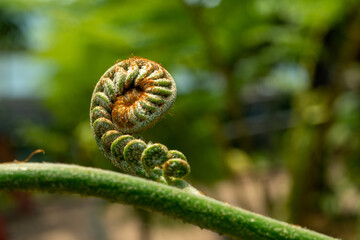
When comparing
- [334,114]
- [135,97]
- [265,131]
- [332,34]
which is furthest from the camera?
[265,131]

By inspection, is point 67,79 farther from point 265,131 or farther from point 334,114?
point 265,131

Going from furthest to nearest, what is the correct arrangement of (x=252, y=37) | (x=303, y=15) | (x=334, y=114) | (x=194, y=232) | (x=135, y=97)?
(x=194, y=232) → (x=252, y=37) → (x=334, y=114) → (x=303, y=15) → (x=135, y=97)

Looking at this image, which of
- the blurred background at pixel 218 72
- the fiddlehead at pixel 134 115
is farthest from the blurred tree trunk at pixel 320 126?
the fiddlehead at pixel 134 115

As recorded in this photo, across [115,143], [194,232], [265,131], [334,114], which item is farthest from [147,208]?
[265,131]

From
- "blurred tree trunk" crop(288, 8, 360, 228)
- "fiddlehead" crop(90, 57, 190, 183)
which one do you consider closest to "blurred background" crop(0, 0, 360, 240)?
"blurred tree trunk" crop(288, 8, 360, 228)

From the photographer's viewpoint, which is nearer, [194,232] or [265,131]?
[194,232]

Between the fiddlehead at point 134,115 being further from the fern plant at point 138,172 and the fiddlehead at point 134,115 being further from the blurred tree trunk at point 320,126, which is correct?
the blurred tree trunk at point 320,126

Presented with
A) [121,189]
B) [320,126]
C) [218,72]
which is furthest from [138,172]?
[320,126]

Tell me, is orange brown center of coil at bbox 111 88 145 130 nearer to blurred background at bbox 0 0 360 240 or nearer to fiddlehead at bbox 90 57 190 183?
fiddlehead at bbox 90 57 190 183

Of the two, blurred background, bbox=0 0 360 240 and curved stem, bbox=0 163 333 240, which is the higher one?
blurred background, bbox=0 0 360 240
